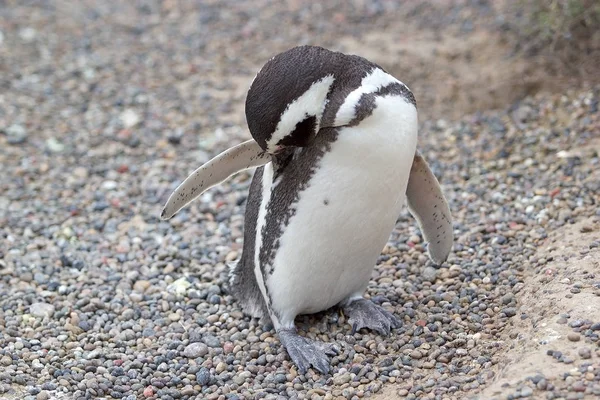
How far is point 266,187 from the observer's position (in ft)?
11.2

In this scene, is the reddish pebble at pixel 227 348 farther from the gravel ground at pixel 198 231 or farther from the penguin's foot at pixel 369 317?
the penguin's foot at pixel 369 317

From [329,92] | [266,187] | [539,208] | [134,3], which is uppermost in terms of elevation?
[329,92]

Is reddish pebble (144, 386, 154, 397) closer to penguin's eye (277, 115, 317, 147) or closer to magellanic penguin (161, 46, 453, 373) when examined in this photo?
magellanic penguin (161, 46, 453, 373)

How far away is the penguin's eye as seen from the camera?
3.04 meters

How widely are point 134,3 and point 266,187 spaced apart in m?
4.89

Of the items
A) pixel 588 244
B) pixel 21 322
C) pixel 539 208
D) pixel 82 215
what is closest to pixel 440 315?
pixel 588 244

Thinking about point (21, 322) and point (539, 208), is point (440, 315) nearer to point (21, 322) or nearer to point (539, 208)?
point (539, 208)

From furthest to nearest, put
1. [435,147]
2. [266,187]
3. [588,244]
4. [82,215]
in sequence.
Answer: [435,147]
[82,215]
[588,244]
[266,187]

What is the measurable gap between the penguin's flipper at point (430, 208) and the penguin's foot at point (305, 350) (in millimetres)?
639

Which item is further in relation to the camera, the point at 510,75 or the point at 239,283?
the point at 510,75

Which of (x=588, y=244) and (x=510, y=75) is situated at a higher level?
(x=588, y=244)

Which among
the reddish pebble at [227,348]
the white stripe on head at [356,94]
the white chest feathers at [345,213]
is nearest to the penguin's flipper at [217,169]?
the white chest feathers at [345,213]

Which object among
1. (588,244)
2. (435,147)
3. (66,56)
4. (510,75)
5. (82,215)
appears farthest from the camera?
(66,56)

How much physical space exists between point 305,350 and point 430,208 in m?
0.77
